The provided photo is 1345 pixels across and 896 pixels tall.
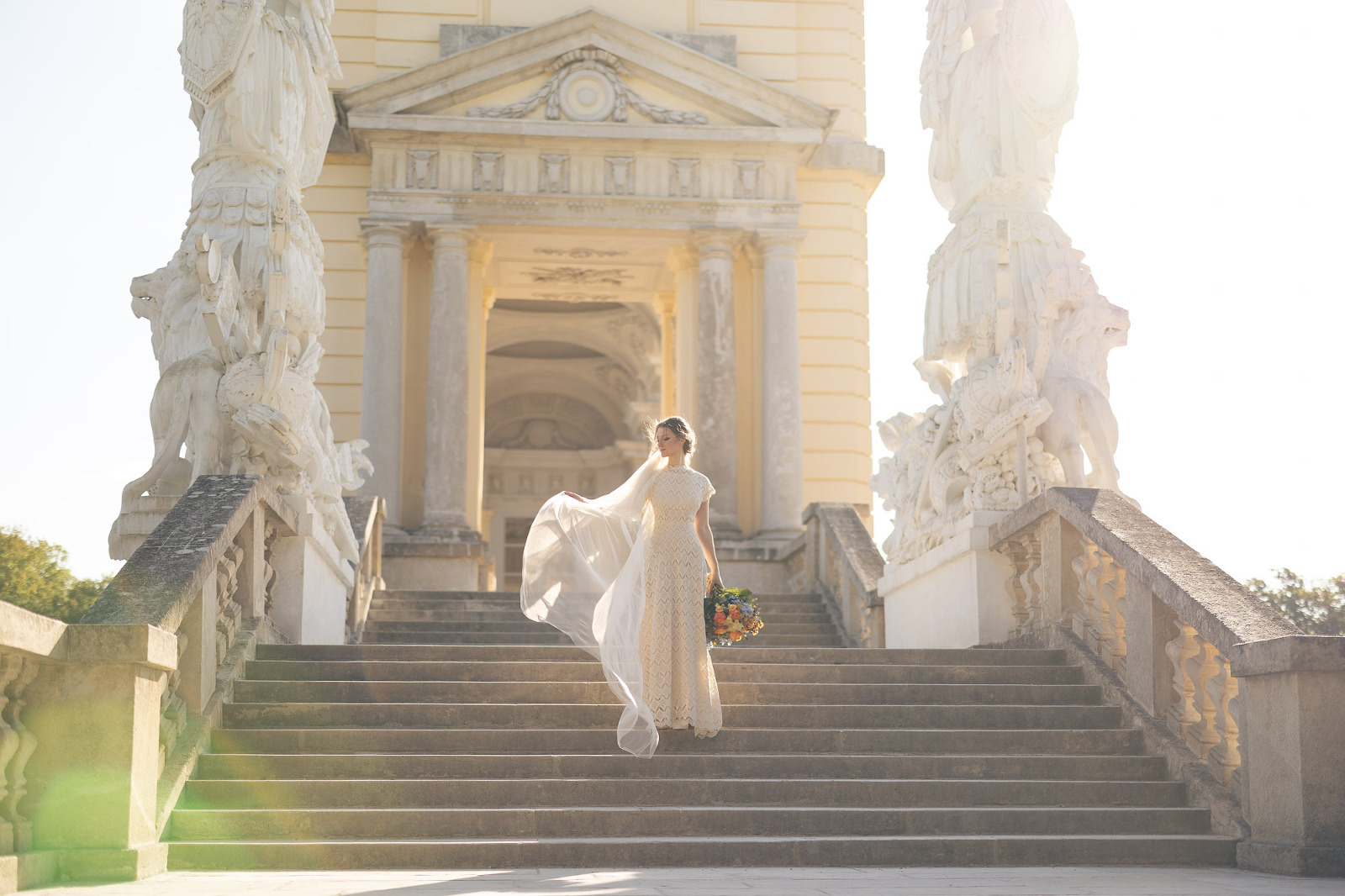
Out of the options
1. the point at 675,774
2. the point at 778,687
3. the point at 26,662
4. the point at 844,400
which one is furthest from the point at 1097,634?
the point at 844,400

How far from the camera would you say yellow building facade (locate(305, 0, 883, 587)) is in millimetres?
18734

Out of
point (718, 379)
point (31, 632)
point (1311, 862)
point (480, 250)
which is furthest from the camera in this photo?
point (480, 250)

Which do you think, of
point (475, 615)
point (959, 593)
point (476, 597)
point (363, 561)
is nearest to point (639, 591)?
point (959, 593)

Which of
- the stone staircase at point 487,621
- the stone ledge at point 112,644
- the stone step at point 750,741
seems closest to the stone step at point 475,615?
the stone staircase at point 487,621

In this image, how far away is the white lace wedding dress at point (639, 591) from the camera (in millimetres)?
7746

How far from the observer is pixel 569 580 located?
852cm

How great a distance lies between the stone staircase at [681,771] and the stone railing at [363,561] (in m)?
3.55

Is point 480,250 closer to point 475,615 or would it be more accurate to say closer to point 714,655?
point 475,615

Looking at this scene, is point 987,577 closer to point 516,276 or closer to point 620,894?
point 620,894

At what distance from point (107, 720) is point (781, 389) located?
45.3ft

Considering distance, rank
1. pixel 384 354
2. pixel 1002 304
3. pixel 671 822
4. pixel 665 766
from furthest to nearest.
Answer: pixel 384 354
pixel 1002 304
pixel 665 766
pixel 671 822

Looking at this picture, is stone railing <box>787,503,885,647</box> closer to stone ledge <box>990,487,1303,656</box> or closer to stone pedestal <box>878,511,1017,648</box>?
stone pedestal <box>878,511,1017,648</box>

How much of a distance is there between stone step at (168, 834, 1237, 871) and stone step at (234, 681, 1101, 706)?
165 cm

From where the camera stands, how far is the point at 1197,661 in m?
7.43
